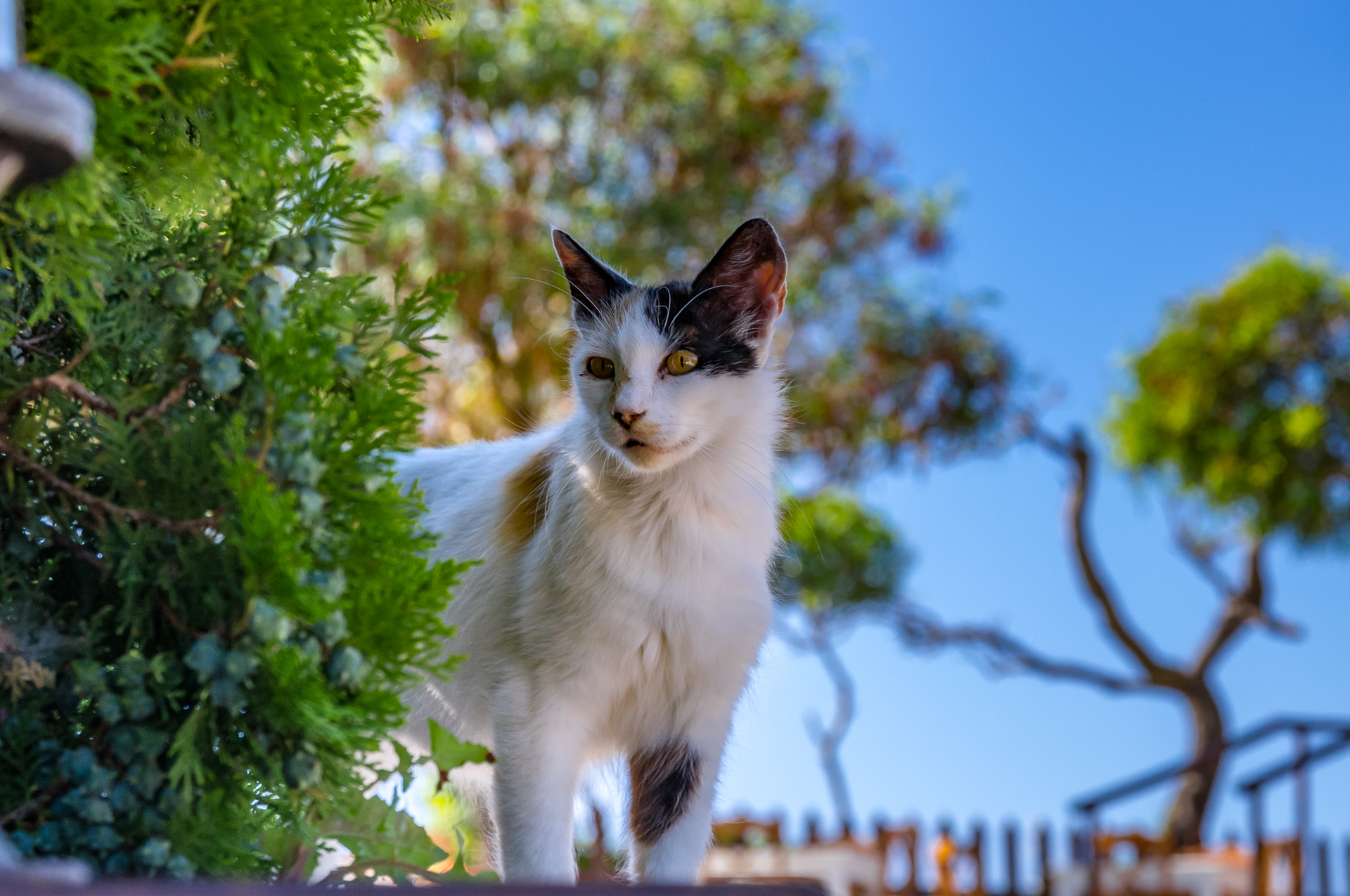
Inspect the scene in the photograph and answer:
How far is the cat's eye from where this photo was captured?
4.58 feet

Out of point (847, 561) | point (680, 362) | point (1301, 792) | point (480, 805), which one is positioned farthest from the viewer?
point (847, 561)

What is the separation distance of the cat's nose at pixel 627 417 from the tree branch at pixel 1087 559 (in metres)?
7.25

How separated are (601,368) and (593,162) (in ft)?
15.1

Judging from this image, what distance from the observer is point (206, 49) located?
81cm

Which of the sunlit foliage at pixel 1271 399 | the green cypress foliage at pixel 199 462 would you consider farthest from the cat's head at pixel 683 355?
the sunlit foliage at pixel 1271 399

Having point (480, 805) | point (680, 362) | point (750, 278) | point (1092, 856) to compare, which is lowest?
point (1092, 856)

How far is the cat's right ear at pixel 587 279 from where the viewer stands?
151 cm

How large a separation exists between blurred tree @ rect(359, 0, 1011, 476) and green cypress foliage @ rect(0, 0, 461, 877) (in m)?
4.36

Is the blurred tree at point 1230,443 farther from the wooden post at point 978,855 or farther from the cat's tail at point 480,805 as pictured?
the cat's tail at point 480,805

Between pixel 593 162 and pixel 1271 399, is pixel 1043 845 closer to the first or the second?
pixel 1271 399

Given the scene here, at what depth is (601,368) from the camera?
1.41 metres

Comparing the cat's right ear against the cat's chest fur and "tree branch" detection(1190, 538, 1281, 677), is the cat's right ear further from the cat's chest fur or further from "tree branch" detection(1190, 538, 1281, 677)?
"tree branch" detection(1190, 538, 1281, 677)

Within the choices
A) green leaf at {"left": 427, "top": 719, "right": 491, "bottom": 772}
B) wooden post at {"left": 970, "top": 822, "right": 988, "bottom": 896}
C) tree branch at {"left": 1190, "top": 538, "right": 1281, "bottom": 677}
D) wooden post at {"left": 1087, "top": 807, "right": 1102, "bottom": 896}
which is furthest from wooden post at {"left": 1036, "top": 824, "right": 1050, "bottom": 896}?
green leaf at {"left": 427, "top": 719, "right": 491, "bottom": 772}

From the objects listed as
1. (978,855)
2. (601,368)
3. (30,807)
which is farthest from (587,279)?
(978,855)
